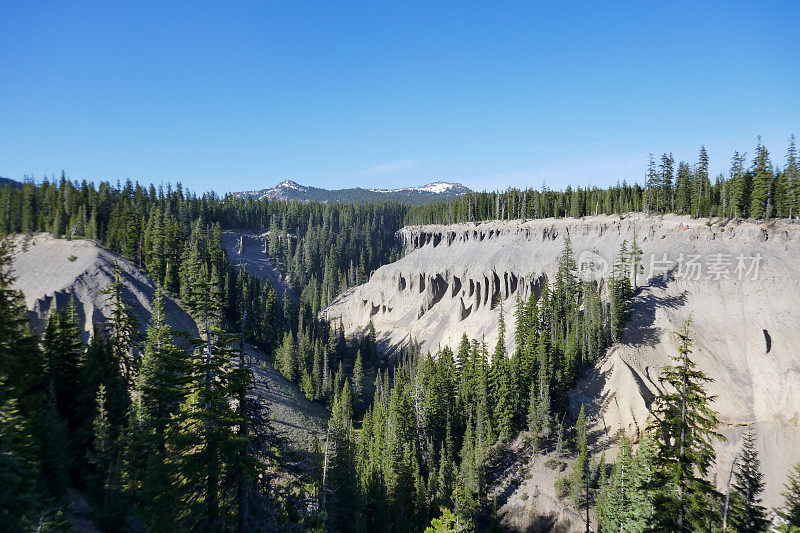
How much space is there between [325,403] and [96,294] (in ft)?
136

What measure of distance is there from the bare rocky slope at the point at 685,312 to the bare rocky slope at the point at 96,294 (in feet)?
132

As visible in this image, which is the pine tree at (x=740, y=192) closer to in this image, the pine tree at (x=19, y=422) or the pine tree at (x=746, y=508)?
the pine tree at (x=746, y=508)

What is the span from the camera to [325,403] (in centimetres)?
7444

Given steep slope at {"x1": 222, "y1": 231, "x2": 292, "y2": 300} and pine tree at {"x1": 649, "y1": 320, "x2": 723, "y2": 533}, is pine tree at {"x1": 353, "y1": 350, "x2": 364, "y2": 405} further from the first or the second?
pine tree at {"x1": 649, "y1": 320, "x2": 723, "y2": 533}

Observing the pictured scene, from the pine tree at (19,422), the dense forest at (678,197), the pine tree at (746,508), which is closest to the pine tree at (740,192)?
the dense forest at (678,197)

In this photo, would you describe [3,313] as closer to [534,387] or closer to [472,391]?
[472,391]

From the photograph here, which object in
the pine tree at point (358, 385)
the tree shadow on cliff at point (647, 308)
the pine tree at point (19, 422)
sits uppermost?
the pine tree at point (19, 422)

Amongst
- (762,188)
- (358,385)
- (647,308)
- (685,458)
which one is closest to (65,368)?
(685,458)

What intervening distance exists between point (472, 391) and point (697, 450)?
44398 millimetres

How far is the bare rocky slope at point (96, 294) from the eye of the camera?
57.8 metres

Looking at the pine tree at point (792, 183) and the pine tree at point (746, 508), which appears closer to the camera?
the pine tree at point (746, 508)

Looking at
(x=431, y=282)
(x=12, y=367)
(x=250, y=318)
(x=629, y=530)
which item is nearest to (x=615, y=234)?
(x=431, y=282)

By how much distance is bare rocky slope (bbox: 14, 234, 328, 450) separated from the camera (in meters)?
57.8

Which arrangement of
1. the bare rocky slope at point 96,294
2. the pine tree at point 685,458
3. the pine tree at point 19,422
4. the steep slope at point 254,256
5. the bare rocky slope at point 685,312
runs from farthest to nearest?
1. the steep slope at point 254,256
2. the bare rocky slope at point 96,294
3. the bare rocky slope at point 685,312
4. the pine tree at point 685,458
5. the pine tree at point 19,422
